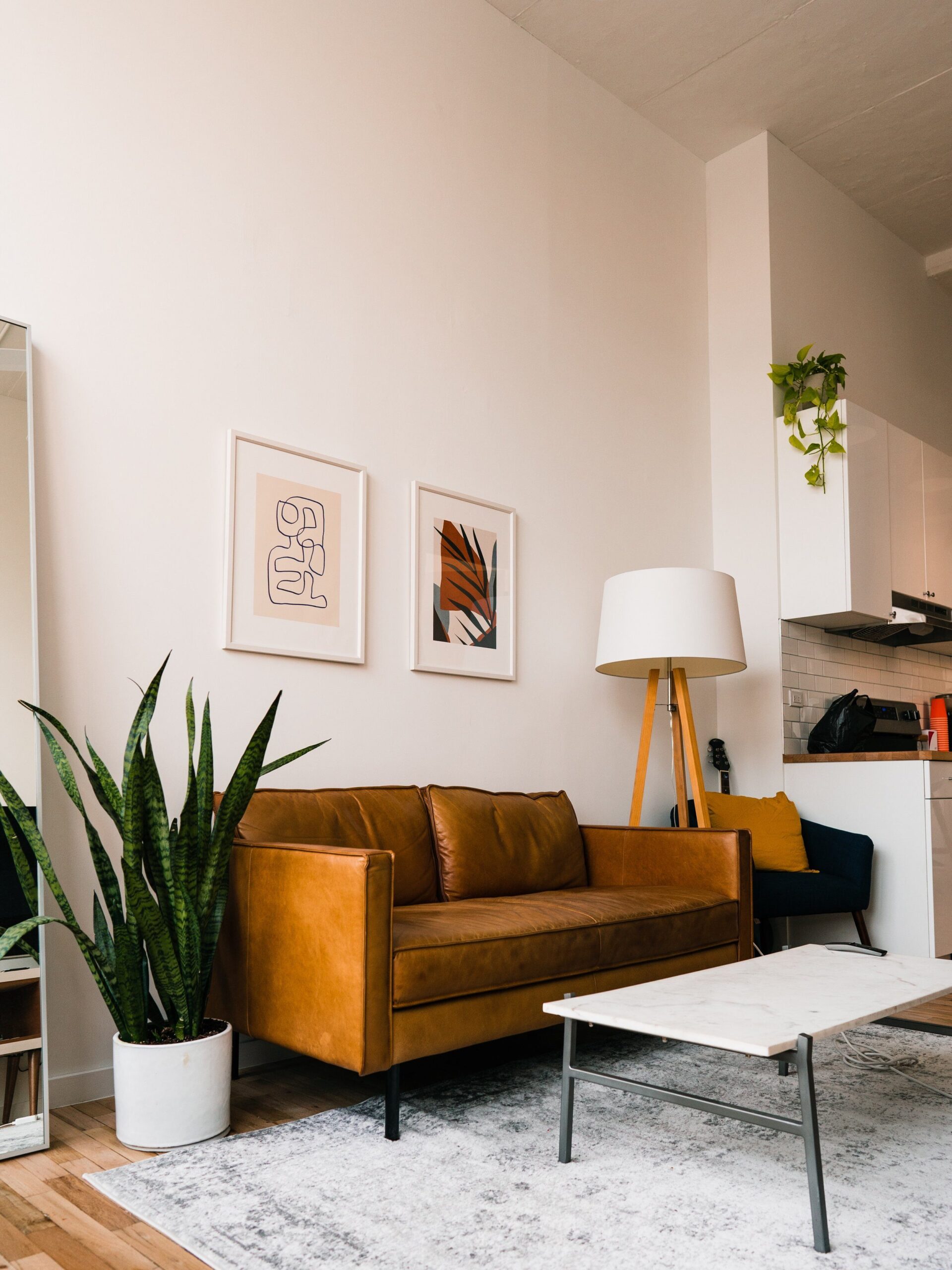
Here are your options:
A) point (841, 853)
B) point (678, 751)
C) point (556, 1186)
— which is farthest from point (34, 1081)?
point (841, 853)

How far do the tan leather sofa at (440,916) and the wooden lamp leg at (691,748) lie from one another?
39cm

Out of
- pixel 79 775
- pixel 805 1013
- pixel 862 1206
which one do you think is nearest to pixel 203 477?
pixel 79 775

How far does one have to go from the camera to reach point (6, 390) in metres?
2.57

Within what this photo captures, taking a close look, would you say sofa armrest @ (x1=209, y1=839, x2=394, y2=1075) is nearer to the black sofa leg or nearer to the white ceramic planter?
the black sofa leg

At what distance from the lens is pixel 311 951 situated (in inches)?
92.4

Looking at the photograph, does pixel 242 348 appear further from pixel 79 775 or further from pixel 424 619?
pixel 79 775

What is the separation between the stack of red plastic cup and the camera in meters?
5.73

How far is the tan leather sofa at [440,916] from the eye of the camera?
7.45ft

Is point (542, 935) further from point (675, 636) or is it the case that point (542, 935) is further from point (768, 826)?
point (768, 826)

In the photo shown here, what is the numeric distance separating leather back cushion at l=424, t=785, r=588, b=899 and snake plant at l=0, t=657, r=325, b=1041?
0.90m

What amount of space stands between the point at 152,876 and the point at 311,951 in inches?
15.7

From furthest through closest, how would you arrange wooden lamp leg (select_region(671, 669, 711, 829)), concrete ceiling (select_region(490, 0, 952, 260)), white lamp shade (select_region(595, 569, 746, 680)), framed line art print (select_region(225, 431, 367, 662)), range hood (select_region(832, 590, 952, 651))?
range hood (select_region(832, 590, 952, 651)) → concrete ceiling (select_region(490, 0, 952, 260)) → wooden lamp leg (select_region(671, 669, 711, 829)) → white lamp shade (select_region(595, 569, 746, 680)) → framed line art print (select_region(225, 431, 367, 662))

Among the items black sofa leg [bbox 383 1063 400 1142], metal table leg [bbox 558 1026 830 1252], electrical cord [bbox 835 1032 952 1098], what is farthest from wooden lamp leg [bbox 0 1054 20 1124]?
electrical cord [bbox 835 1032 952 1098]

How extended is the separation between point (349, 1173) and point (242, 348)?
2.27 metres
